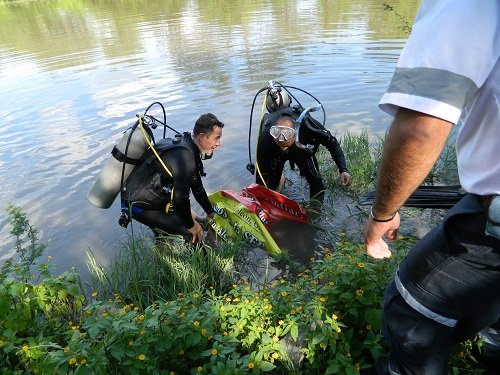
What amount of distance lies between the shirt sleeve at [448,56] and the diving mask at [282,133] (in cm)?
283

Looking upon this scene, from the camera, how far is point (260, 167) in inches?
177

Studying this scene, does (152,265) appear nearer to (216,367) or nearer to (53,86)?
(216,367)

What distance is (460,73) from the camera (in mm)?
1036

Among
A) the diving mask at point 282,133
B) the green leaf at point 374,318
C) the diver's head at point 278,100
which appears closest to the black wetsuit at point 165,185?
the diving mask at point 282,133

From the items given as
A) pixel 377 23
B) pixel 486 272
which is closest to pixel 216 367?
pixel 486 272

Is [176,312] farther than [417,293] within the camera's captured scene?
Yes

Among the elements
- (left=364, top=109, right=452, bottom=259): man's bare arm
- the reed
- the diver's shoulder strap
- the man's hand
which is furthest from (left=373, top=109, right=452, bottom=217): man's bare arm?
the diver's shoulder strap

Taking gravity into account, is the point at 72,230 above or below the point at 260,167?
below

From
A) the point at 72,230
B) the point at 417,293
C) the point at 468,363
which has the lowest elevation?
the point at 72,230

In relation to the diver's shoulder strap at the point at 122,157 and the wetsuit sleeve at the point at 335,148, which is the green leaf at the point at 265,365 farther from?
the wetsuit sleeve at the point at 335,148

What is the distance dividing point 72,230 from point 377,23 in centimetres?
1261

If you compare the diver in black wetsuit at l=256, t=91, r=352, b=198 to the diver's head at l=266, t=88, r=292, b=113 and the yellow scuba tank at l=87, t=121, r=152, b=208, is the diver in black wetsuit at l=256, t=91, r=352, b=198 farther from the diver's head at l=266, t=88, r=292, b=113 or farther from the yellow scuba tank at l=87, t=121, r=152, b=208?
the yellow scuba tank at l=87, t=121, r=152, b=208

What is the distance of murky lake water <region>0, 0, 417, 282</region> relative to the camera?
5.52 metres

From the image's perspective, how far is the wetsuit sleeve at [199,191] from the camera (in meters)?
3.68
